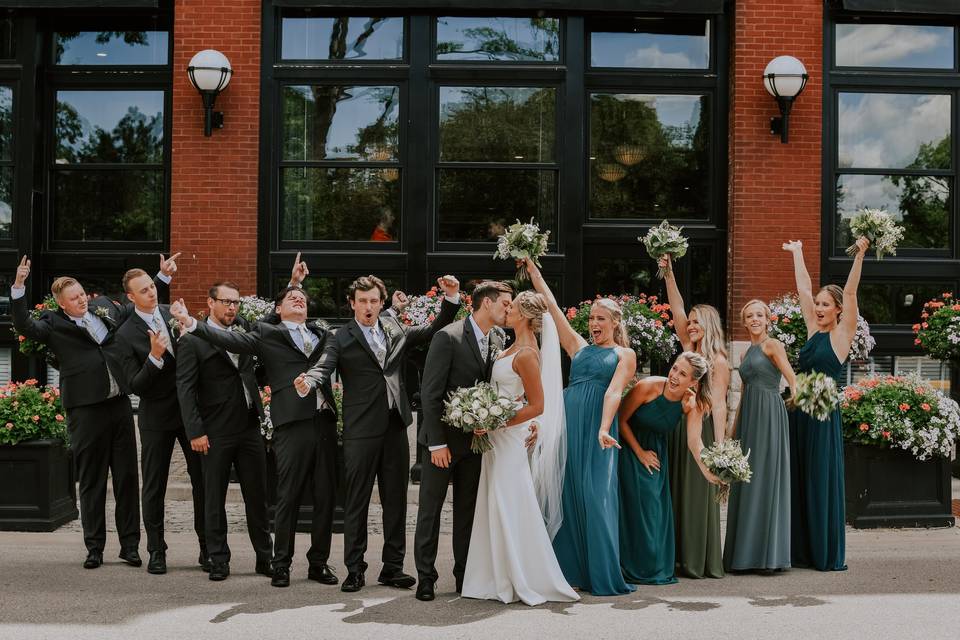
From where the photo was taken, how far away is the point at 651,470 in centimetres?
744

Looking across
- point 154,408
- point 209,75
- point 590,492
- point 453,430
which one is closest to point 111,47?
point 209,75

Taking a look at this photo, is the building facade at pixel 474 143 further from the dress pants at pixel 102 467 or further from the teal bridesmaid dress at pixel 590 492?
the teal bridesmaid dress at pixel 590 492

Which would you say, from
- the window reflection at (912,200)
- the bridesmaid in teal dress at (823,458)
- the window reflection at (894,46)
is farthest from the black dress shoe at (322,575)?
the window reflection at (894,46)

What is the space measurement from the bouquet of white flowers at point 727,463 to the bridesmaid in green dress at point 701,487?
1.44ft

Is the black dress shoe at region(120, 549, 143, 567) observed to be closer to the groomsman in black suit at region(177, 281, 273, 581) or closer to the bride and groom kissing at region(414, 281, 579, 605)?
the groomsman in black suit at region(177, 281, 273, 581)

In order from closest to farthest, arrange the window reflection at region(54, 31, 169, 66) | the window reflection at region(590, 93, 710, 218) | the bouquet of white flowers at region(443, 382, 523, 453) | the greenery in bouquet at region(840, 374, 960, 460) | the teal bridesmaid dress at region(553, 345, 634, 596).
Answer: the bouquet of white flowers at region(443, 382, 523, 453), the teal bridesmaid dress at region(553, 345, 634, 596), the greenery in bouquet at region(840, 374, 960, 460), the window reflection at region(590, 93, 710, 218), the window reflection at region(54, 31, 169, 66)

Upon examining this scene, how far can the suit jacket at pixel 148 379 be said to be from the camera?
25.1ft

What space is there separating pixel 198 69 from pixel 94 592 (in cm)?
684

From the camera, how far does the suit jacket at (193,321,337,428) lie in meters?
7.32

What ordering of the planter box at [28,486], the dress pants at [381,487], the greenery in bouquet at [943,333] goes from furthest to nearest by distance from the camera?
the greenery in bouquet at [943,333] → the planter box at [28,486] → the dress pants at [381,487]

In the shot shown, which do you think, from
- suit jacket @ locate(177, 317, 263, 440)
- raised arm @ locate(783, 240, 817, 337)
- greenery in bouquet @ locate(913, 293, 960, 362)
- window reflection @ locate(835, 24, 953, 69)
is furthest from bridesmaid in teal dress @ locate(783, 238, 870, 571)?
window reflection @ locate(835, 24, 953, 69)

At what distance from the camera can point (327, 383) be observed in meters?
7.20

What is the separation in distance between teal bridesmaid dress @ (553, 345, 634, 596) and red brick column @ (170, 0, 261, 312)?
601 cm

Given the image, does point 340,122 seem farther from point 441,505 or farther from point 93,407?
point 441,505
